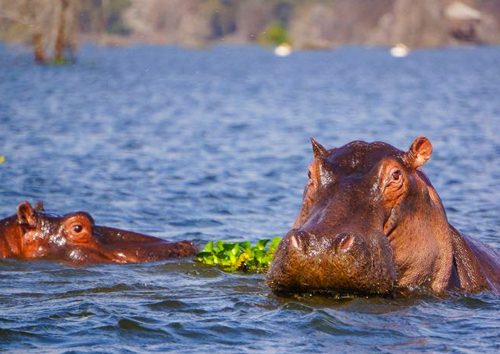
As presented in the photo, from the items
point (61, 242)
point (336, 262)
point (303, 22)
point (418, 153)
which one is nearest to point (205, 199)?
point (61, 242)

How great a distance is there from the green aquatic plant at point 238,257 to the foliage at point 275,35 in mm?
113919

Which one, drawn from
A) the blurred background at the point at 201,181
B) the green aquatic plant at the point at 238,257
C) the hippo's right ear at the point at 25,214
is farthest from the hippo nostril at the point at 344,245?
the hippo's right ear at the point at 25,214

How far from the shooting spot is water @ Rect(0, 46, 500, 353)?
638cm

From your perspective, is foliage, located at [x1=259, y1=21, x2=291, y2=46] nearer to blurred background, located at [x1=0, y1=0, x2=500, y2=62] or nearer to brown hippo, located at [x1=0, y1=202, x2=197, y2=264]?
blurred background, located at [x1=0, y1=0, x2=500, y2=62]

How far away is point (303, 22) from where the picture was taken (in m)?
130

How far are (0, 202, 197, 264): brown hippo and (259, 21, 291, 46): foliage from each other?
114m

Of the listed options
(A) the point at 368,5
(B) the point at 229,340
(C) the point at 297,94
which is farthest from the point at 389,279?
(A) the point at 368,5

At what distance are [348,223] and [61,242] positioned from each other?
3135 millimetres

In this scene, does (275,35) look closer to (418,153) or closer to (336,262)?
(418,153)

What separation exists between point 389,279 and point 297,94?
37.2 metres

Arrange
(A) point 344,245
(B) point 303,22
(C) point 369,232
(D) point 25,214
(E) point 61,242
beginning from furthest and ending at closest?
(B) point 303,22 → (E) point 61,242 → (D) point 25,214 → (C) point 369,232 → (A) point 344,245

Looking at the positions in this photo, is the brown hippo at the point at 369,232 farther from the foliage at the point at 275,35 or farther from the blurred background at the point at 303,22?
the foliage at the point at 275,35

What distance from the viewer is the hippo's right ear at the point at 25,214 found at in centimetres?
838

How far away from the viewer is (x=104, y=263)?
27.9 ft
